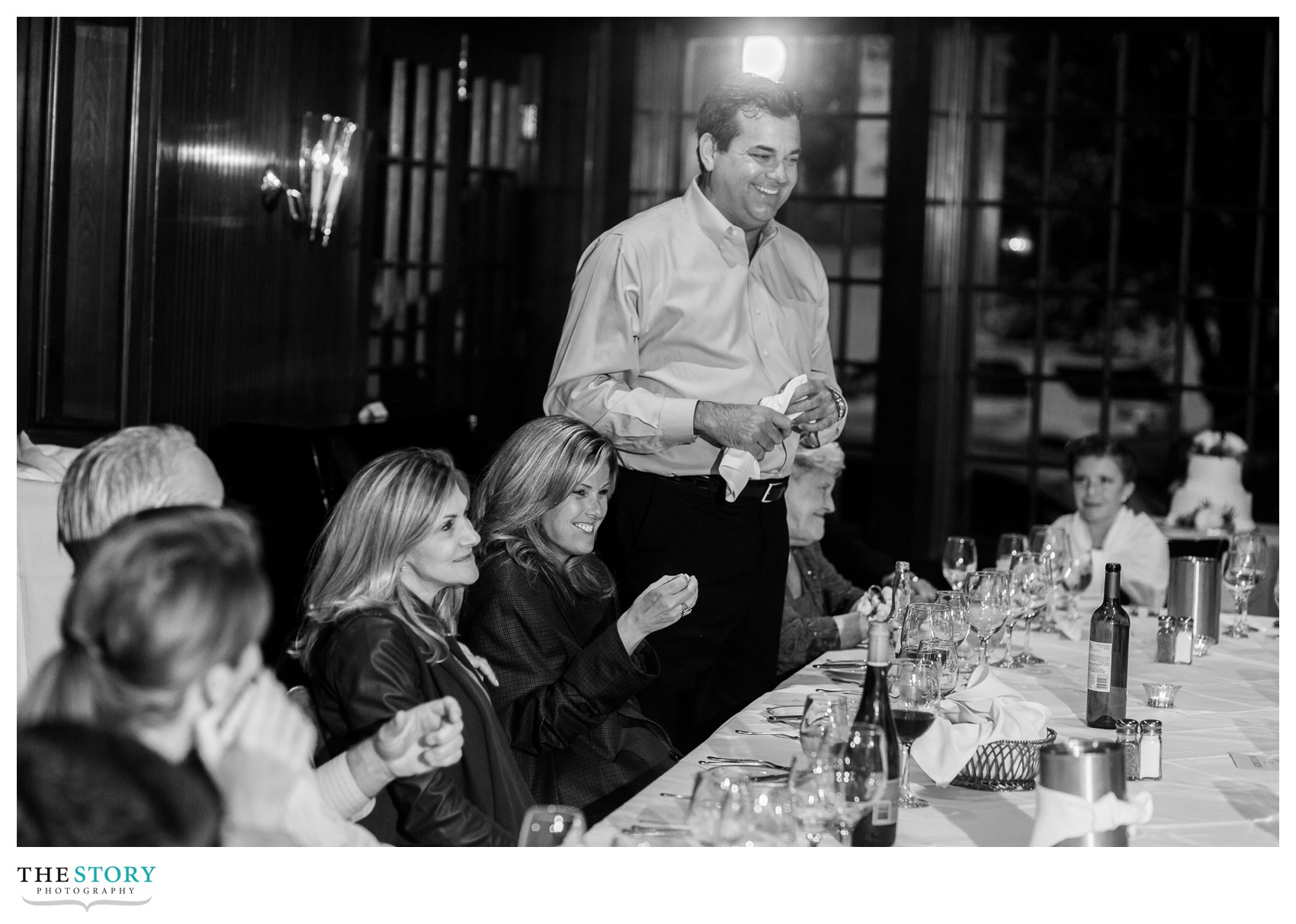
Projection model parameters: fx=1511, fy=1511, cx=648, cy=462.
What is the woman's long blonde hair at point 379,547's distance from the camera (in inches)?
79.3

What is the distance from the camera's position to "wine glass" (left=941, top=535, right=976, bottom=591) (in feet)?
10.3

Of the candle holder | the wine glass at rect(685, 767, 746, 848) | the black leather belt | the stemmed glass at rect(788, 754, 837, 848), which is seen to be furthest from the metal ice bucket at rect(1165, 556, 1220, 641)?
the wine glass at rect(685, 767, 746, 848)

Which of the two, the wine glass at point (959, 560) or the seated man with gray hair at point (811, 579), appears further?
the seated man with gray hair at point (811, 579)

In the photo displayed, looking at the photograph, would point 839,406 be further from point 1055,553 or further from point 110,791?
point 110,791

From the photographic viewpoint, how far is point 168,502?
1586mm

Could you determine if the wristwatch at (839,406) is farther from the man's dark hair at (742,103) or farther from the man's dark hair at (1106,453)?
the man's dark hair at (1106,453)

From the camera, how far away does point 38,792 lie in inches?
60.4

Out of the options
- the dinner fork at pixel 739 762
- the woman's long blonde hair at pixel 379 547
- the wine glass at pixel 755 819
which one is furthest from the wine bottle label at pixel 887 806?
the woman's long blonde hair at pixel 379 547

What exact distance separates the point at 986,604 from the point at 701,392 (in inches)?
30.6

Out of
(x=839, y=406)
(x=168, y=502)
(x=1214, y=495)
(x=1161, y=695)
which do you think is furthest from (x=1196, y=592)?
(x=168, y=502)

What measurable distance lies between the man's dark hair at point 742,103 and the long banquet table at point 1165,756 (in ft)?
3.47
